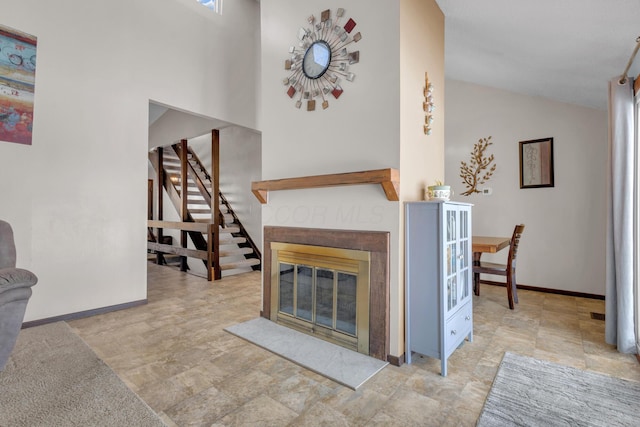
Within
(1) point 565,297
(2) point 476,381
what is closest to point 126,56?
(2) point 476,381

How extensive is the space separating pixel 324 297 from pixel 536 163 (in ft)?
11.7

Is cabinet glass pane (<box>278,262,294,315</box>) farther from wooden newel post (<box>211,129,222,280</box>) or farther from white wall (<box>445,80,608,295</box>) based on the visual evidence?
white wall (<box>445,80,608,295</box>)

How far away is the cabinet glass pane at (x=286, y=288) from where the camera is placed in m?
2.89

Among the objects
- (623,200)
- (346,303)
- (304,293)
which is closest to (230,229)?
(304,293)

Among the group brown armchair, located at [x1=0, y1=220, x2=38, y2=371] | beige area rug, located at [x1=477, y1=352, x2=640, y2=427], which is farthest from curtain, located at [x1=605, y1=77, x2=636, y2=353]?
brown armchair, located at [x1=0, y1=220, x2=38, y2=371]

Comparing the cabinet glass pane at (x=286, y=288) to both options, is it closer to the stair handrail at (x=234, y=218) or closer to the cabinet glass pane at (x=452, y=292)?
the cabinet glass pane at (x=452, y=292)

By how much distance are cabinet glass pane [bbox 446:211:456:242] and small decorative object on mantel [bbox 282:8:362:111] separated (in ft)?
4.20

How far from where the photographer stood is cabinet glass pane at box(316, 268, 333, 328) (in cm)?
259

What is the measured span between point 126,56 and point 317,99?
2439 mm

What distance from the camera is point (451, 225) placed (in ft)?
7.59

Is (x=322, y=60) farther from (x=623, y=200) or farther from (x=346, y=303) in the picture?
(x=623, y=200)

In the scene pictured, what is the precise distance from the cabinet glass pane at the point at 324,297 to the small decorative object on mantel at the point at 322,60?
141cm

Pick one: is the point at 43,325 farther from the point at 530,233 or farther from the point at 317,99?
the point at 530,233

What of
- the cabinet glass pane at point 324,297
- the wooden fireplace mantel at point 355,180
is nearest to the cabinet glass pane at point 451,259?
the wooden fireplace mantel at point 355,180
